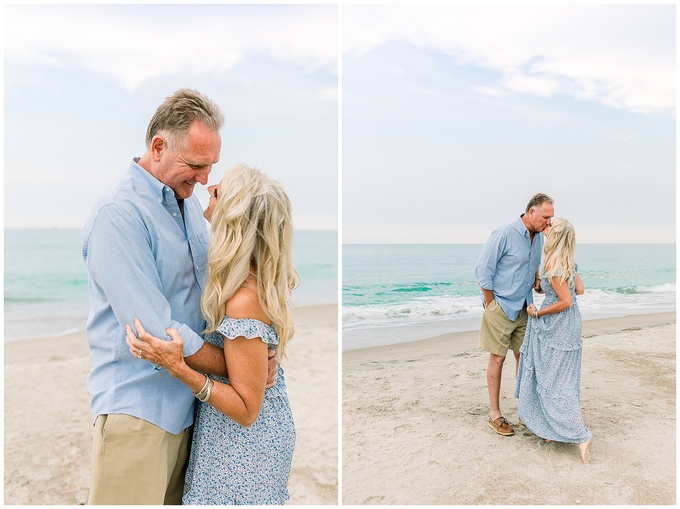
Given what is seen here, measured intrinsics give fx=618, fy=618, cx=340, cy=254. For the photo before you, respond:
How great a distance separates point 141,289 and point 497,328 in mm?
3492

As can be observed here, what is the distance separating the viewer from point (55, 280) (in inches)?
934

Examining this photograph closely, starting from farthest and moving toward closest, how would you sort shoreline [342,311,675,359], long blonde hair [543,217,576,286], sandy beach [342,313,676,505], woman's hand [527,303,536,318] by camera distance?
shoreline [342,311,675,359] < woman's hand [527,303,536,318] < long blonde hair [543,217,576,286] < sandy beach [342,313,676,505]

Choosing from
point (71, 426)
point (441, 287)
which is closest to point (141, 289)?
point (71, 426)

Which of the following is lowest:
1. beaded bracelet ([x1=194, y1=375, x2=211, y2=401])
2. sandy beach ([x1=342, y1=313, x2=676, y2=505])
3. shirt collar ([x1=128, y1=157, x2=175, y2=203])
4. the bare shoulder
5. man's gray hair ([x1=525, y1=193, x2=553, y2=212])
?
sandy beach ([x1=342, y1=313, x2=676, y2=505])

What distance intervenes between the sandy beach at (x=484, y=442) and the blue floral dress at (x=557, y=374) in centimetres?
18

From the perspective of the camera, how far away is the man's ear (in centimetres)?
214

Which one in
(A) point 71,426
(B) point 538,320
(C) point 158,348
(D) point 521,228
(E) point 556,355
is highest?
(D) point 521,228

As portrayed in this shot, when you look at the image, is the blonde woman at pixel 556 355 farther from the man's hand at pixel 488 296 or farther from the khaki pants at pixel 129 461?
the khaki pants at pixel 129 461

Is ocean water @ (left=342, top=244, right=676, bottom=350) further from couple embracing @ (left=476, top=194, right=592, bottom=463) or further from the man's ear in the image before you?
the man's ear

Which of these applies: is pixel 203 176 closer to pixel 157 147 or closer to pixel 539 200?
pixel 157 147

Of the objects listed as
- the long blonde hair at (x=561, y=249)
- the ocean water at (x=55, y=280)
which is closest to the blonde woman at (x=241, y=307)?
the long blonde hair at (x=561, y=249)

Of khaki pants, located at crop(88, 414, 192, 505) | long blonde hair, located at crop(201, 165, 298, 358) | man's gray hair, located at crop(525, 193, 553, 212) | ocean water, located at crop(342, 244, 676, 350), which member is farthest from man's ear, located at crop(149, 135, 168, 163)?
ocean water, located at crop(342, 244, 676, 350)

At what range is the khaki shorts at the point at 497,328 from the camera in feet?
Answer: 15.8

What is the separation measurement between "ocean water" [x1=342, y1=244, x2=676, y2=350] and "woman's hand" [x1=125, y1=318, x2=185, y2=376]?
695 cm
